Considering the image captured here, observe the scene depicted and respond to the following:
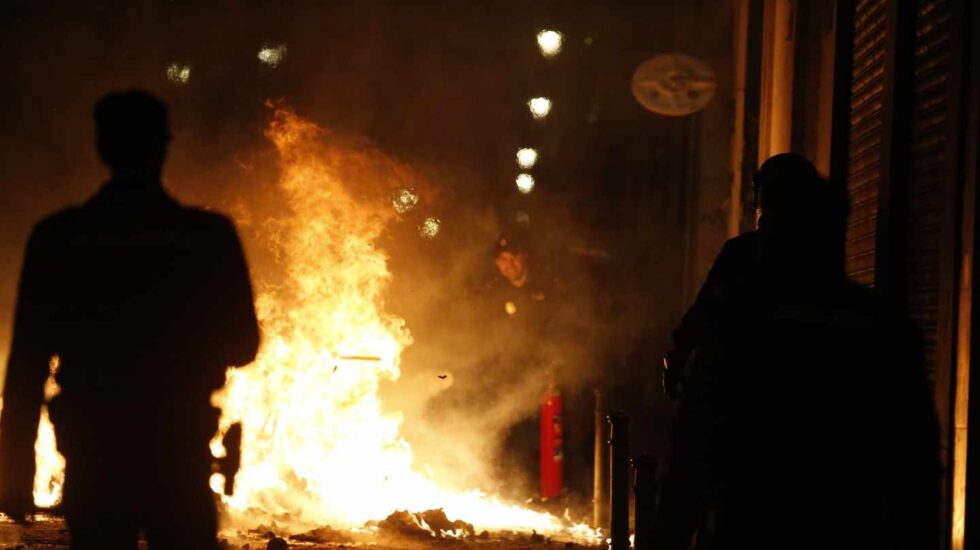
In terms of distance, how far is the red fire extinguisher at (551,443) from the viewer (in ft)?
34.1

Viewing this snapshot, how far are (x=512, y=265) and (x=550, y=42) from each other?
3507 mm

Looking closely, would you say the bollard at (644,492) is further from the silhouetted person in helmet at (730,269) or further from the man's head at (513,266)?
the man's head at (513,266)

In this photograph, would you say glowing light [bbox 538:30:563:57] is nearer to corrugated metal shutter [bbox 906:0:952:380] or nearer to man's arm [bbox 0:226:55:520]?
corrugated metal shutter [bbox 906:0:952:380]

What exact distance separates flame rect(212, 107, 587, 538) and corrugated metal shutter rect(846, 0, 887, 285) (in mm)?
4408

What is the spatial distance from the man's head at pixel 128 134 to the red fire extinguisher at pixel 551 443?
7.72 m

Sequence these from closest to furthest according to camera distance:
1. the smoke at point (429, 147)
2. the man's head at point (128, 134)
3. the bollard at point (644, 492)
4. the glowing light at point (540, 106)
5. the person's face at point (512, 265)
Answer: the man's head at point (128, 134) → the bollard at point (644, 492) → the smoke at point (429, 147) → the person's face at point (512, 265) → the glowing light at point (540, 106)

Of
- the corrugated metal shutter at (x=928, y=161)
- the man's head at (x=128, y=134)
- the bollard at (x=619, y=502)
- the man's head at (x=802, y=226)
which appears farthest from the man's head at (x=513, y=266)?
the man's head at (x=802, y=226)

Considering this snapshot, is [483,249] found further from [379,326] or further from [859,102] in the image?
[859,102]

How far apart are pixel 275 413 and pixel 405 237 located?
159 inches

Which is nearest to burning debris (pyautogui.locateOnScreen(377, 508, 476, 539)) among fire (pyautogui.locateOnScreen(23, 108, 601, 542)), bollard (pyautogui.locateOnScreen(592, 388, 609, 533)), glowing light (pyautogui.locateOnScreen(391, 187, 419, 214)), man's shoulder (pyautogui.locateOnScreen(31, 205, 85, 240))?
fire (pyautogui.locateOnScreen(23, 108, 601, 542))

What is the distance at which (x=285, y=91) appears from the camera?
42.3 feet

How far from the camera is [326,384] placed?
986cm

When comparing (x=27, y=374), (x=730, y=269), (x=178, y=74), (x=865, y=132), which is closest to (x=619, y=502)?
(x=730, y=269)

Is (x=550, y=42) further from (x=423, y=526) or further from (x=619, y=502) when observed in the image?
(x=619, y=502)
